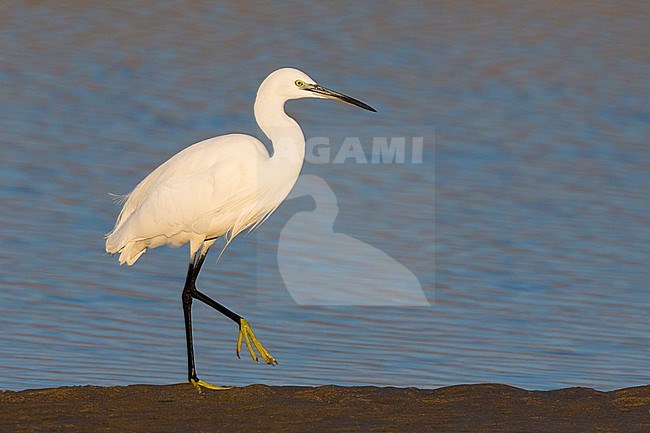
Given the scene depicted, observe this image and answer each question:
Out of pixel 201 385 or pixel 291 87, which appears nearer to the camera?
pixel 201 385

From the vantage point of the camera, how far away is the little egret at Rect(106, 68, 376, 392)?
6.96m

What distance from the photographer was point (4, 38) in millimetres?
16328

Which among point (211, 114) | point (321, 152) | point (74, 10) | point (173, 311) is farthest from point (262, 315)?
point (74, 10)

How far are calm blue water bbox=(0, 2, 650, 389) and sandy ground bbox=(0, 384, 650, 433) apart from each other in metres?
0.91

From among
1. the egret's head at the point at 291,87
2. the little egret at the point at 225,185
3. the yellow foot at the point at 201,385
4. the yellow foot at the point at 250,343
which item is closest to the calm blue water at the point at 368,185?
the yellow foot at the point at 250,343

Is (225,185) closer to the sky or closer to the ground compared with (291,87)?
closer to the ground

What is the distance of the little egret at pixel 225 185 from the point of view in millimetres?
6965

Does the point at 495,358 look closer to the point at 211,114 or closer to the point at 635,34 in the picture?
the point at 211,114

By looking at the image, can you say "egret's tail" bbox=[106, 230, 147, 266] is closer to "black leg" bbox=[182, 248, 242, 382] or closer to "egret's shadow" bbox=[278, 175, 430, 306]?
"black leg" bbox=[182, 248, 242, 382]

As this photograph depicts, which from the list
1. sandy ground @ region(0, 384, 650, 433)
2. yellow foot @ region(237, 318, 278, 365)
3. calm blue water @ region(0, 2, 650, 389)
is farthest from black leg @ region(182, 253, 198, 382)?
calm blue water @ region(0, 2, 650, 389)

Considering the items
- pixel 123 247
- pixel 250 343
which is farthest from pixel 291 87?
pixel 250 343

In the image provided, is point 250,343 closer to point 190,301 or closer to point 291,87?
point 190,301

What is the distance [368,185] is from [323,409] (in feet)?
17.0

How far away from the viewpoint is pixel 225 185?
6.96 m
